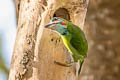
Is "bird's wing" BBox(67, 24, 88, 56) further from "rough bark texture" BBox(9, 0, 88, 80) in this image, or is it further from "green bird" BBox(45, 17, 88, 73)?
"rough bark texture" BBox(9, 0, 88, 80)

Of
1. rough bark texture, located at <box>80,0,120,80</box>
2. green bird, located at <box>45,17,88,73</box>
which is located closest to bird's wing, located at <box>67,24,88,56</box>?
green bird, located at <box>45,17,88,73</box>

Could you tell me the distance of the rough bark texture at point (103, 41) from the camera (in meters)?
2.74

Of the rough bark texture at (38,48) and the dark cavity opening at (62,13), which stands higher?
the dark cavity opening at (62,13)

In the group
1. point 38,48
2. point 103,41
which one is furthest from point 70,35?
point 103,41

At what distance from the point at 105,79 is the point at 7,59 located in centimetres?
121

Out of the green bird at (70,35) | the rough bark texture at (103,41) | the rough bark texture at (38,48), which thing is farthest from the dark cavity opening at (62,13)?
the rough bark texture at (103,41)

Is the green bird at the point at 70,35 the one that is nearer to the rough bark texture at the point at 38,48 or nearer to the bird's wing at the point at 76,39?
the bird's wing at the point at 76,39

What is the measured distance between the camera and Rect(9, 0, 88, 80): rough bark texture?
1551 millimetres

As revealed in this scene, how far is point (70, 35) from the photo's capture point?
1.48 meters

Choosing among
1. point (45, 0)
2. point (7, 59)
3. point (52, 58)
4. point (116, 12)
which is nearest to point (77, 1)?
point (45, 0)

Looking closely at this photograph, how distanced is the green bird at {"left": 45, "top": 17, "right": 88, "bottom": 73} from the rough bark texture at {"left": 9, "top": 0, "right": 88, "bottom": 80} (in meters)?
0.12

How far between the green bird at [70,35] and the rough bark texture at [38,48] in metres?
0.12

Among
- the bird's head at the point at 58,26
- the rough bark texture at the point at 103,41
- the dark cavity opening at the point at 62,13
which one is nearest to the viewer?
the bird's head at the point at 58,26

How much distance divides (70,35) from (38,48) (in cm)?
17
